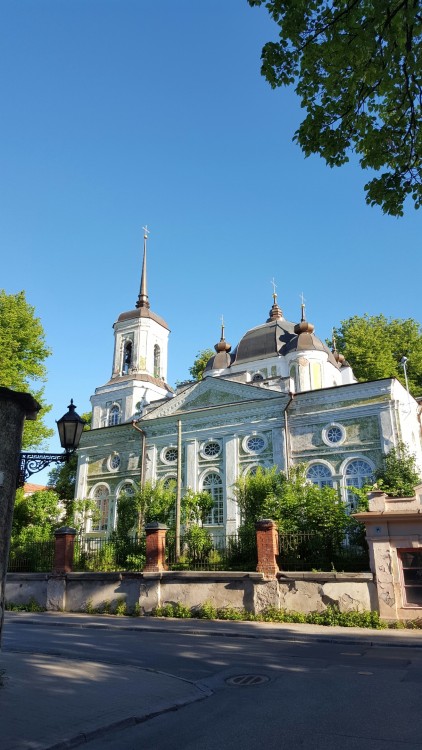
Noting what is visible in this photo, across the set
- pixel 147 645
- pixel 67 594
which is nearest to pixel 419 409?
pixel 67 594

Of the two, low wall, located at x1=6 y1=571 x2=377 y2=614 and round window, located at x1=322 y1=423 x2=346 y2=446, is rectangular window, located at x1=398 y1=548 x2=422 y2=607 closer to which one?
low wall, located at x1=6 y1=571 x2=377 y2=614

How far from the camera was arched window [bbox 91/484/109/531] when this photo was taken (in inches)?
1259

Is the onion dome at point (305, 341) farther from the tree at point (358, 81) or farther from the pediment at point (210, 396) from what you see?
the tree at point (358, 81)

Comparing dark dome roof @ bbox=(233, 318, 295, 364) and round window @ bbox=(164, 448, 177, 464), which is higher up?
dark dome roof @ bbox=(233, 318, 295, 364)

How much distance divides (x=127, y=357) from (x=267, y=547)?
988 inches

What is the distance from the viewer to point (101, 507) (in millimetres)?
32531

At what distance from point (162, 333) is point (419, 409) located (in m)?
18.0

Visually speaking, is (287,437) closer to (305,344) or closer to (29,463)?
(305,344)

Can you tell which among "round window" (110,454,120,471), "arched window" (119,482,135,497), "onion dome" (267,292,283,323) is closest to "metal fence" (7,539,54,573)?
"arched window" (119,482,135,497)

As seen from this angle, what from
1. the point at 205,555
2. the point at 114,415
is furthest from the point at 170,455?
the point at 205,555

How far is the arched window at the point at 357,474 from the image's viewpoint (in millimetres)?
25188

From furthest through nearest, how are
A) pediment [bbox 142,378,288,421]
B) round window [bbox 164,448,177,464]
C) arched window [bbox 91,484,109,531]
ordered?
arched window [bbox 91,484,109,531] → round window [bbox 164,448,177,464] → pediment [bbox 142,378,288,421]

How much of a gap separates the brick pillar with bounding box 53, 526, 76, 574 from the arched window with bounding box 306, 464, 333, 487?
37.8ft

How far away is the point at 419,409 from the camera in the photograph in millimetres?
30219
